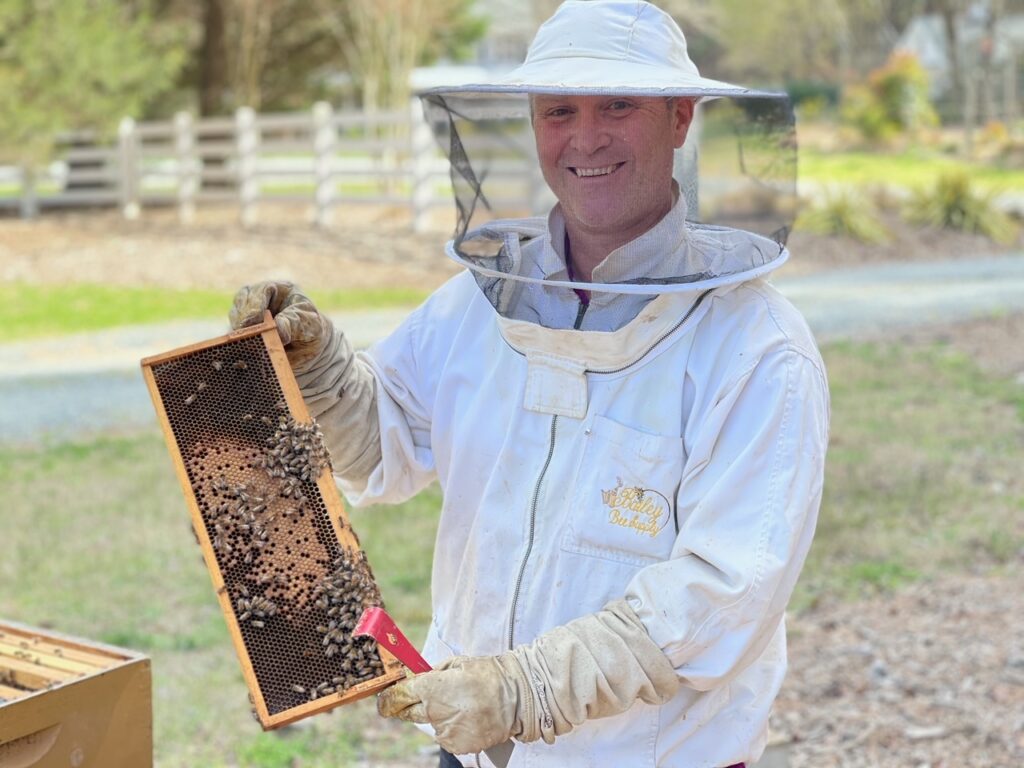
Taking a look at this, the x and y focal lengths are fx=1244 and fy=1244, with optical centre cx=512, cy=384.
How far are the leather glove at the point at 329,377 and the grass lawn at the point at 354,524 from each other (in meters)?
1.80

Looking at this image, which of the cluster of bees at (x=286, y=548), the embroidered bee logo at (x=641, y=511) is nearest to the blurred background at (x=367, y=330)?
the embroidered bee logo at (x=641, y=511)

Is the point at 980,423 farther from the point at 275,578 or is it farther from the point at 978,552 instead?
the point at 275,578

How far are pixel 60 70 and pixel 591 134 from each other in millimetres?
16522

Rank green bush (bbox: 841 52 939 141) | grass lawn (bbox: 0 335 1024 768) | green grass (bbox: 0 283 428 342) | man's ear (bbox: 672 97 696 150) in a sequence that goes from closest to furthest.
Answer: man's ear (bbox: 672 97 696 150) → grass lawn (bbox: 0 335 1024 768) → green grass (bbox: 0 283 428 342) → green bush (bbox: 841 52 939 141)

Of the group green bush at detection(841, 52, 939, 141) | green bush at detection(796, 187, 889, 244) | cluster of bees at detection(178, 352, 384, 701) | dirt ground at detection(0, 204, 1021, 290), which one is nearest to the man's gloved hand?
cluster of bees at detection(178, 352, 384, 701)

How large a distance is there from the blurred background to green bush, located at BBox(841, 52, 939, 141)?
96 mm

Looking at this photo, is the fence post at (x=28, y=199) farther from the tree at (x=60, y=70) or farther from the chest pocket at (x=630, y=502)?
the chest pocket at (x=630, y=502)

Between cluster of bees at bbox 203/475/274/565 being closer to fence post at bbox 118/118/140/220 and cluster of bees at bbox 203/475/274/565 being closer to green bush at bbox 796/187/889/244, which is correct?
green bush at bbox 796/187/889/244

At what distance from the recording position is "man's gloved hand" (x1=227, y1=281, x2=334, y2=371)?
243 cm

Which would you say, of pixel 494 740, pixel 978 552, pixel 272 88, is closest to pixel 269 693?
pixel 494 740

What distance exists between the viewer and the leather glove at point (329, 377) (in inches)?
97.9

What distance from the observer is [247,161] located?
17844 mm

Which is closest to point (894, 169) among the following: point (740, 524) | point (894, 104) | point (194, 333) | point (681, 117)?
point (894, 104)

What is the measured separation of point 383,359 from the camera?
2.60 metres
